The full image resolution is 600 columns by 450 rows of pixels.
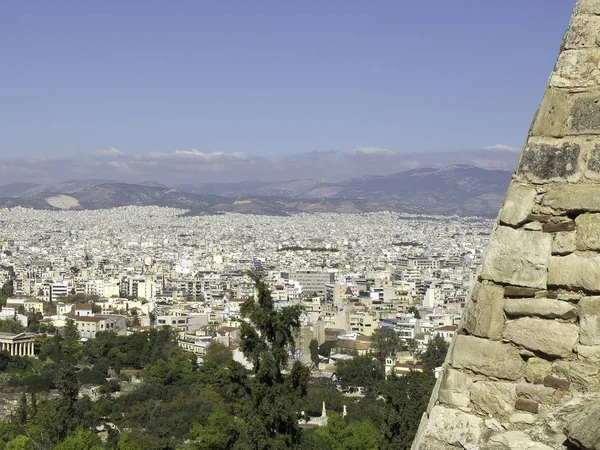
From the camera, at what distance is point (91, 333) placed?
142ft

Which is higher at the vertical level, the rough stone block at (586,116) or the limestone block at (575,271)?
the rough stone block at (586,116)

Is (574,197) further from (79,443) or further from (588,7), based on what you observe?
(79,443)

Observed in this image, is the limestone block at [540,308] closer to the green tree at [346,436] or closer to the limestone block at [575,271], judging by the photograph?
the limestone block at [575,271]

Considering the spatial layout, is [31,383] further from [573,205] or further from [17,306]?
[573,205]

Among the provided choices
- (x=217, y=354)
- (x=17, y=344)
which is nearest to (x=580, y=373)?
(x=217, y=354)

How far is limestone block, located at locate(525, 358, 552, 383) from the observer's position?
2.31m

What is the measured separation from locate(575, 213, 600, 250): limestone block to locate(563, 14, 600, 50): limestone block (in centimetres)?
39

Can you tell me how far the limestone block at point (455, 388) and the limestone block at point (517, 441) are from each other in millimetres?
108

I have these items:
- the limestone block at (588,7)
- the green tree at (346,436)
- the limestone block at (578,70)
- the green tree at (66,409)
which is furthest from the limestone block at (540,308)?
the green tree at (66,409)

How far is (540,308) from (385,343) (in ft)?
121

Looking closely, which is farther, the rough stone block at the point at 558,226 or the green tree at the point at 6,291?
the green tree at the point at 6,291

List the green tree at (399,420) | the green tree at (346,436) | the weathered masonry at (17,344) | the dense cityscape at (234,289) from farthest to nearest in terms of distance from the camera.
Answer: the weathered masonry at (17,344) < the dense cityscape at (234,289) < the green tree at (346,436) < the green tree at (399,420)

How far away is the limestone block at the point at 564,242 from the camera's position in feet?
7.59

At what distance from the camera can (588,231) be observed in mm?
2301
